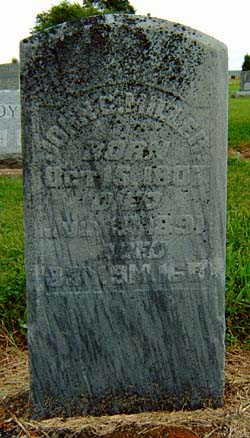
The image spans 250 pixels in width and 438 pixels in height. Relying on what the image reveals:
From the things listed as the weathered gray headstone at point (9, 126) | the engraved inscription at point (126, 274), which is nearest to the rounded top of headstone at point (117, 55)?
the engraved inscription at point (126, 274)

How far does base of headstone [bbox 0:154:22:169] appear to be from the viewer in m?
9.30

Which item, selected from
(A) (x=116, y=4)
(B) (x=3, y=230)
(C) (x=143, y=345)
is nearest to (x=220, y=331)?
(C) (x=143, y=345)

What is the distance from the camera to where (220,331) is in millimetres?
2395

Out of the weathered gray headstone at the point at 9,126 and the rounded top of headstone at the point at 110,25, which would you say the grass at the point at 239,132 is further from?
the rounded top of headstone at the point at 110,25

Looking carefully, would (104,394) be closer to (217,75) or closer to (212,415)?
(212,415)

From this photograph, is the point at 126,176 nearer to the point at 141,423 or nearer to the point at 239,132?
the point at 141,423

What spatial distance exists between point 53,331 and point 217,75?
3.81ft

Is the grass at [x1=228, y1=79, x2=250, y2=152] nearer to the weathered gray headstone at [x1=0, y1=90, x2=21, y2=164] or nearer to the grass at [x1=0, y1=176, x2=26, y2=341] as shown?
the weathered gray headstone at [x1=0, y1=90, x2=21, y2=164]

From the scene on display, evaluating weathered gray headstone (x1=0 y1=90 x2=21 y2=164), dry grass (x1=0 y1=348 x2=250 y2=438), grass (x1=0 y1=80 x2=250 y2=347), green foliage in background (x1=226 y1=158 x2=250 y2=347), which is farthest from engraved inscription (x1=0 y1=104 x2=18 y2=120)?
dry grass (x1=0 y1=348 x2=250 y2=438)

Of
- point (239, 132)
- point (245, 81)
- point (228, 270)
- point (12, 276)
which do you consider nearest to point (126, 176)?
point (228, 270)

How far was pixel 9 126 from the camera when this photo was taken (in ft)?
30.2

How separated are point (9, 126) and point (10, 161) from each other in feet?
1.77

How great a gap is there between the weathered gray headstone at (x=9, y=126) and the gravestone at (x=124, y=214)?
7.10 metres

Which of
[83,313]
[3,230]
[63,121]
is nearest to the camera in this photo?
[63,121]
